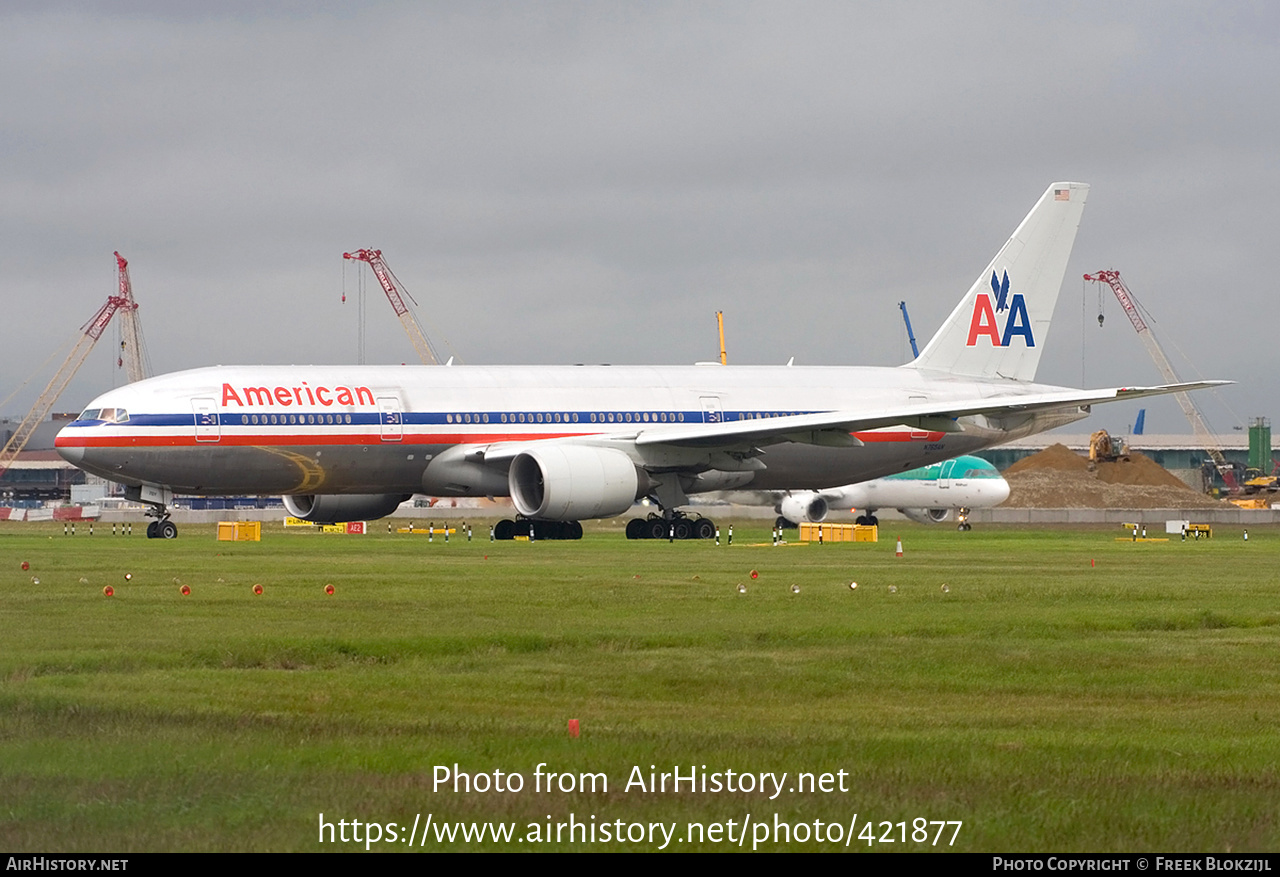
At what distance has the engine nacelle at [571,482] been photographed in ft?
129

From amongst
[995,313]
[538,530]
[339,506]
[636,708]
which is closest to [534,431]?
[538,530]

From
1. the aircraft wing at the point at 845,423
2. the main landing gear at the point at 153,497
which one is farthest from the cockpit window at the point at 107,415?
the aircraft wing at the point at 845,423

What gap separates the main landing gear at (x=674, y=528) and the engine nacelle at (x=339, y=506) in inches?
251

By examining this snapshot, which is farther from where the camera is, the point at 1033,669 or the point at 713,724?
the point at 1033,669

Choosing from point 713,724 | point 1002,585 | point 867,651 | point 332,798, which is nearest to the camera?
point 332,798

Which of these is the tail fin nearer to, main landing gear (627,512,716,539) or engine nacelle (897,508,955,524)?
main landing gear (627,512,716,539)

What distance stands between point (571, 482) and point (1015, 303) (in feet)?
58.1

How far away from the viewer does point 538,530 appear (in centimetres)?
4412

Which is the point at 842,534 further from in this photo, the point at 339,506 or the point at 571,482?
the point at 339,506

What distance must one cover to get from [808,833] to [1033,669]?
680 cm

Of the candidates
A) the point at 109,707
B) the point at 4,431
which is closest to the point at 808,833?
the point at 109,707

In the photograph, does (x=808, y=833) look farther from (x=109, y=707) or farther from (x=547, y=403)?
(x=547, y=403)

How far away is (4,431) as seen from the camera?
623 feet

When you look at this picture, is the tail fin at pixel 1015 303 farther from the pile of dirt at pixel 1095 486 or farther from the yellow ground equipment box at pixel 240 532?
the pile of dirt at pixel 1095 486
